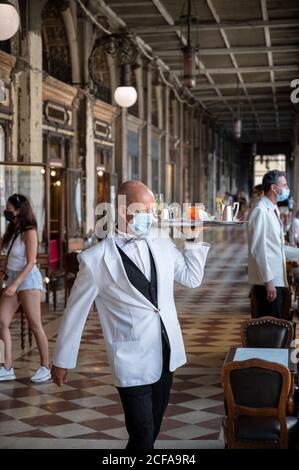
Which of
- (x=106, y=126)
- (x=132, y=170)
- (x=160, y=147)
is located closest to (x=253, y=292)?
(x=106, y=126)

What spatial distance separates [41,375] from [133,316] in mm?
3750

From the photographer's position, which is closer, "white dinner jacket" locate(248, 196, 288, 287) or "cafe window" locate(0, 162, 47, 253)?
"white dinner jacket" locate(248, 196, 288, 287)

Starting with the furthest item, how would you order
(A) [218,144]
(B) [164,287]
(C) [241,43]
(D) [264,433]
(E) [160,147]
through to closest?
(A) [218,144] → (E) [160,147] → (C) [241,43] → (D) [264,433] → (B) [164,287]

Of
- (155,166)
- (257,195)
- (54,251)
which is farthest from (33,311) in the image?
(155,166)

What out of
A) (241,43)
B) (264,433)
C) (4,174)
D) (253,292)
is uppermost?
(241,43)

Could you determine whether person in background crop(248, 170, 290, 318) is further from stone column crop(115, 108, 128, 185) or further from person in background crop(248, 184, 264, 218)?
stone column crop(115, 108, 128, 185)

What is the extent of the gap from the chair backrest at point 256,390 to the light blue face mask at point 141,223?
0.90 meters

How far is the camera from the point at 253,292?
7.15m

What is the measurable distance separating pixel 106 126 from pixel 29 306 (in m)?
10.6

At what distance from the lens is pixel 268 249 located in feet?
22.9

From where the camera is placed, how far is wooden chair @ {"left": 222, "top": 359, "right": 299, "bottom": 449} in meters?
4.34

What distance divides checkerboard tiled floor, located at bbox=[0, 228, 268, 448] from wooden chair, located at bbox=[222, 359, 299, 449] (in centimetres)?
120

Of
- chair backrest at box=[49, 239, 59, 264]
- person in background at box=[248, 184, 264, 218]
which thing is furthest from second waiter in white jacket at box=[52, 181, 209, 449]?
chair backrest at box=[49, 239, 59, 264]

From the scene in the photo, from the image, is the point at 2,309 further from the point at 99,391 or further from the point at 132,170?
the point at 132,170
